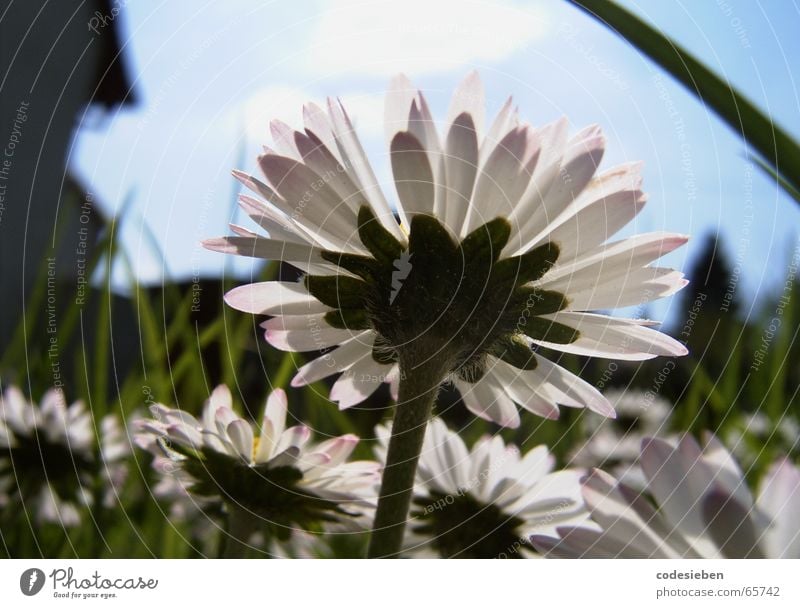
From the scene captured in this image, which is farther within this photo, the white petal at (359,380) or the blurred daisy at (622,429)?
the blurred daisy at (622,429)

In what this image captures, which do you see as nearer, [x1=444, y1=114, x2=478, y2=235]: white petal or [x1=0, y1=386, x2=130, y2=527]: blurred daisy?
[x1=444, y1=114, x2=478, y2=235]: white petal

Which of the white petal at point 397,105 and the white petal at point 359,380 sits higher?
the white petal at point 397,105

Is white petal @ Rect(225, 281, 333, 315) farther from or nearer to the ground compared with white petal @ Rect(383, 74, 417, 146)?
nearer to the ground

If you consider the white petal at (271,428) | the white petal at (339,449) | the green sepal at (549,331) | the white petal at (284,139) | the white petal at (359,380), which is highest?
the white petal at (284,139)

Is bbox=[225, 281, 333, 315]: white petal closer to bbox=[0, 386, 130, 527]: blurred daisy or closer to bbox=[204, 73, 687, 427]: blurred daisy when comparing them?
bbox=[204, 73, 687, 427]: blurred daisy

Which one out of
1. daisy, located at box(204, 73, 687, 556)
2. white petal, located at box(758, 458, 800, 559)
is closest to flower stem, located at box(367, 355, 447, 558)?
daisy, located at box(204, 73, 687, 556)

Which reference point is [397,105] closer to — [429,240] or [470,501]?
[429,240]

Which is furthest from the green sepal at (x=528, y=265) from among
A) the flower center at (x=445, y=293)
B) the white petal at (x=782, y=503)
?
the white petal at (x=782, y=503)

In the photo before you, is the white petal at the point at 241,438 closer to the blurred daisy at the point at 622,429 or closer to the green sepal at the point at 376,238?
the green sepal at the point at 376,238
